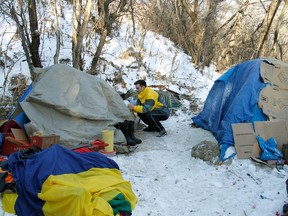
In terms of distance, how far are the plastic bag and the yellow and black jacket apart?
233 cm

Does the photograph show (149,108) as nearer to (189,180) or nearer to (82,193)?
(189,180)

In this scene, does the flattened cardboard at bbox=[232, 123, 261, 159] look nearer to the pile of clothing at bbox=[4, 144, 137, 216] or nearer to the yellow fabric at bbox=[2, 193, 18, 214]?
the pile of clothing at bbox=[4, 144, 137, 216]

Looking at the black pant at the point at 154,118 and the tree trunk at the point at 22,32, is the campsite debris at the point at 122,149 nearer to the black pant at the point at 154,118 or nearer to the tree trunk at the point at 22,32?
the black pant at the point at 154,118

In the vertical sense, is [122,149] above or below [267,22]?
below

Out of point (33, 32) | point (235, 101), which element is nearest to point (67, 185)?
point (235, 101)

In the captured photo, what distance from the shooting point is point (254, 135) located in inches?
203

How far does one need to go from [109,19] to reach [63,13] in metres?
3.32

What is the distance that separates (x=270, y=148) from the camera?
16.5 feet

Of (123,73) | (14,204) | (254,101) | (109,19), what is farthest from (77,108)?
(109,19)

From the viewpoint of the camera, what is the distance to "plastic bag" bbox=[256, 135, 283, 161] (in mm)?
4953

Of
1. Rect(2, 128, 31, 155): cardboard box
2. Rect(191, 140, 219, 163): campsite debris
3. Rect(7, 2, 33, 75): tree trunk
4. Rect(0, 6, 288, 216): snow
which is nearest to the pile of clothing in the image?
Rect(0, 6, 288, 216): snow

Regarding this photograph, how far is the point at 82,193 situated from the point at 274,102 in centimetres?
408

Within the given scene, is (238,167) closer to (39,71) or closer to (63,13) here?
(39,71)

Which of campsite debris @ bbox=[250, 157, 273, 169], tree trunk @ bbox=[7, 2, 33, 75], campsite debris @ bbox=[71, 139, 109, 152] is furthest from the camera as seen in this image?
tree trunk @ bbox=[7, 2, 33, 75]
